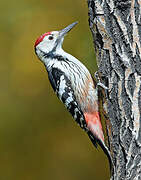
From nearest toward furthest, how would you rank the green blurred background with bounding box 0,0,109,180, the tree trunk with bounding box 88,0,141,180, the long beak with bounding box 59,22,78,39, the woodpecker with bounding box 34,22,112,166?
the tree trunk with bounding box 88,0,141,180, the woodpecker with bounding box 34,22,112,166, the long beak with bounding box 59,22,78,39, the green blurred background with bounding box 0,0,109,180

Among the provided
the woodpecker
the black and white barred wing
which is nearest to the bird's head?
the woodpecker

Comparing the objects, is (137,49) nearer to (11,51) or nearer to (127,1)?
→ (127,1)

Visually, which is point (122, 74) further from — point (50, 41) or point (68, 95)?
point (50, 41)

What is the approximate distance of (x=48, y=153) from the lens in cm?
774

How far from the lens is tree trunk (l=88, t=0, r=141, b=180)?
3027 mm

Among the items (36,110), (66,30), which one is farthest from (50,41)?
(36,110)

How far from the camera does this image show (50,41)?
14.7ft

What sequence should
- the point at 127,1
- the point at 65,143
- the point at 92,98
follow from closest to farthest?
the point at 127,1 < the point at 92,98 < the point at 65,143

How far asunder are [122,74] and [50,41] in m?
1.55

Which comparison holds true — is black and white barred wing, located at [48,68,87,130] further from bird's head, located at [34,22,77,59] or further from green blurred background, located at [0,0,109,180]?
green blurred background, located at [0,0,109,180]

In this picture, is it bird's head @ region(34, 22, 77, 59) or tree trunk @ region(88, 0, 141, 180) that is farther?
bird's head @ region(34, 22, 77, 59)

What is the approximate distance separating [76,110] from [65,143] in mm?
3493

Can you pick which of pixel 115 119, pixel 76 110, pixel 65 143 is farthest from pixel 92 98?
pixel 65 143

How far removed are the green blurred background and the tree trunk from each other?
398 cm
